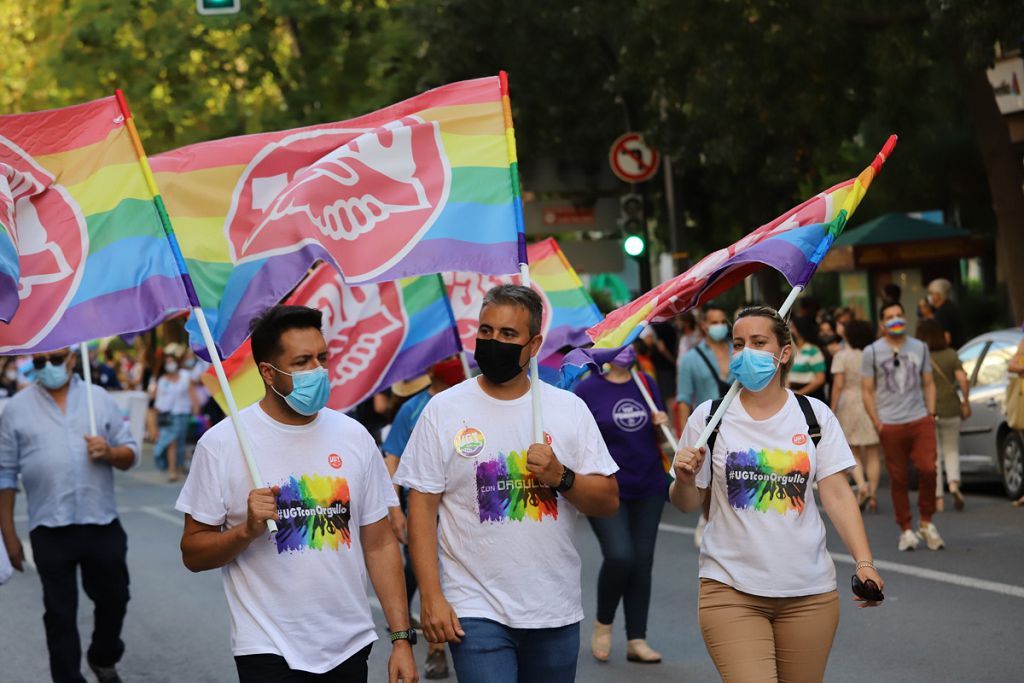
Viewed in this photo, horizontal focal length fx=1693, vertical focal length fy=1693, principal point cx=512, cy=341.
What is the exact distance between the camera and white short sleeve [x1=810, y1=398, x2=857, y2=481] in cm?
586

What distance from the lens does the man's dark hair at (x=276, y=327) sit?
205 inches

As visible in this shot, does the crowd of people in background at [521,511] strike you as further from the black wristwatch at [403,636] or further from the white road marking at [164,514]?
the white road marking at [164,514]

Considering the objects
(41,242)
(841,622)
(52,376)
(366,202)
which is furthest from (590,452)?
(841,622)

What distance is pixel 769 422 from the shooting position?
19.3ft

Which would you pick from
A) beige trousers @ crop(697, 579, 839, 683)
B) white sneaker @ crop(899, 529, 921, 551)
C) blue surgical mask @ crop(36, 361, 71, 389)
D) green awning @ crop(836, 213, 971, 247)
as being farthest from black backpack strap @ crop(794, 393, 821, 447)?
green awning @ crop(836, 213, 971, 247)

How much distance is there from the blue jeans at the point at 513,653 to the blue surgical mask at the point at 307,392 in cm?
82

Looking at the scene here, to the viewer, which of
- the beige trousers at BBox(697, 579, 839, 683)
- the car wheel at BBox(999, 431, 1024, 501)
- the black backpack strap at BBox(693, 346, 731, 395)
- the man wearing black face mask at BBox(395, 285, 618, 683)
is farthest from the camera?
the car wheel at BBox(999, 431, 1024, 501)

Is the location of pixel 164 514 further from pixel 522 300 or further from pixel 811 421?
pixel 522 300

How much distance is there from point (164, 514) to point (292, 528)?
1490cm

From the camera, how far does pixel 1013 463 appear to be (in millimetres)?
15477

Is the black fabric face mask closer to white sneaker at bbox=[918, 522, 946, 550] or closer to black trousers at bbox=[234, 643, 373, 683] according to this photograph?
black trousers at bbox=[234, 643, 373, 683]

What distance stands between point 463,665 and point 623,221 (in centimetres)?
1671

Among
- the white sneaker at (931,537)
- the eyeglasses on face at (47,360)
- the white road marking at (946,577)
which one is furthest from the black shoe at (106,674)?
the white sneaker at (931,537)

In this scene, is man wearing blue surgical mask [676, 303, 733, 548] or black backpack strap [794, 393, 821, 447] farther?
man wearing blue surgical mask [676, 303, 733, 548]
